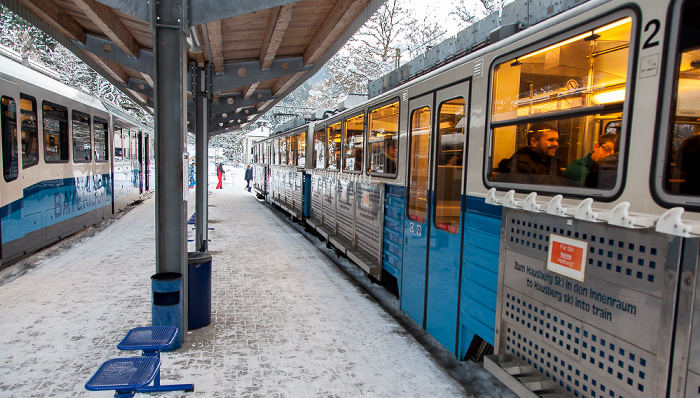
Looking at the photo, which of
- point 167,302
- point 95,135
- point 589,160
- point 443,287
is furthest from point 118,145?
point 589,160

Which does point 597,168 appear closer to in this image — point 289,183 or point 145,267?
point 145,267

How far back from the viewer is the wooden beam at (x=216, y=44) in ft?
17.5

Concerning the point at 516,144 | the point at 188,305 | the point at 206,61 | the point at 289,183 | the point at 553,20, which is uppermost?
the point at 206,61

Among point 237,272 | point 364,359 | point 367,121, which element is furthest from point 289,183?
point 364,359

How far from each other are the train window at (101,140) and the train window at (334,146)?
256 inches

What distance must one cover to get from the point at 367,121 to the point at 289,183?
727cm

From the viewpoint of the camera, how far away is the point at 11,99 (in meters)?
6.82

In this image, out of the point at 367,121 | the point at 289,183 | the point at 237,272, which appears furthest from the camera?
the point at 289,183

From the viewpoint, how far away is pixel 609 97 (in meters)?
2.49

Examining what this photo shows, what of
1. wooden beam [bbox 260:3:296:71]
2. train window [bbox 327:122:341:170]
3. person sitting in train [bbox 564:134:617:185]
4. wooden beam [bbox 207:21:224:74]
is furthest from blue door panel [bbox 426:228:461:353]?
train window [bbox 327:122:341:170]

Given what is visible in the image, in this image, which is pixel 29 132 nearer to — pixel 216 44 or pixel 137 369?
pixel 216 44

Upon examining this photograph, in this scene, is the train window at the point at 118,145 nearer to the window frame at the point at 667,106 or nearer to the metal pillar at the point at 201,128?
the metal pillar at the point at 201,128

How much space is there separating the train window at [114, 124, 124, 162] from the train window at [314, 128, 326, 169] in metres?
7.02

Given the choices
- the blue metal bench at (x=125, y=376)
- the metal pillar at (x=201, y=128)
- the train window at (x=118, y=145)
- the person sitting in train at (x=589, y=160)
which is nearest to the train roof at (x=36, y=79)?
the train window at (x=118, y=145)
